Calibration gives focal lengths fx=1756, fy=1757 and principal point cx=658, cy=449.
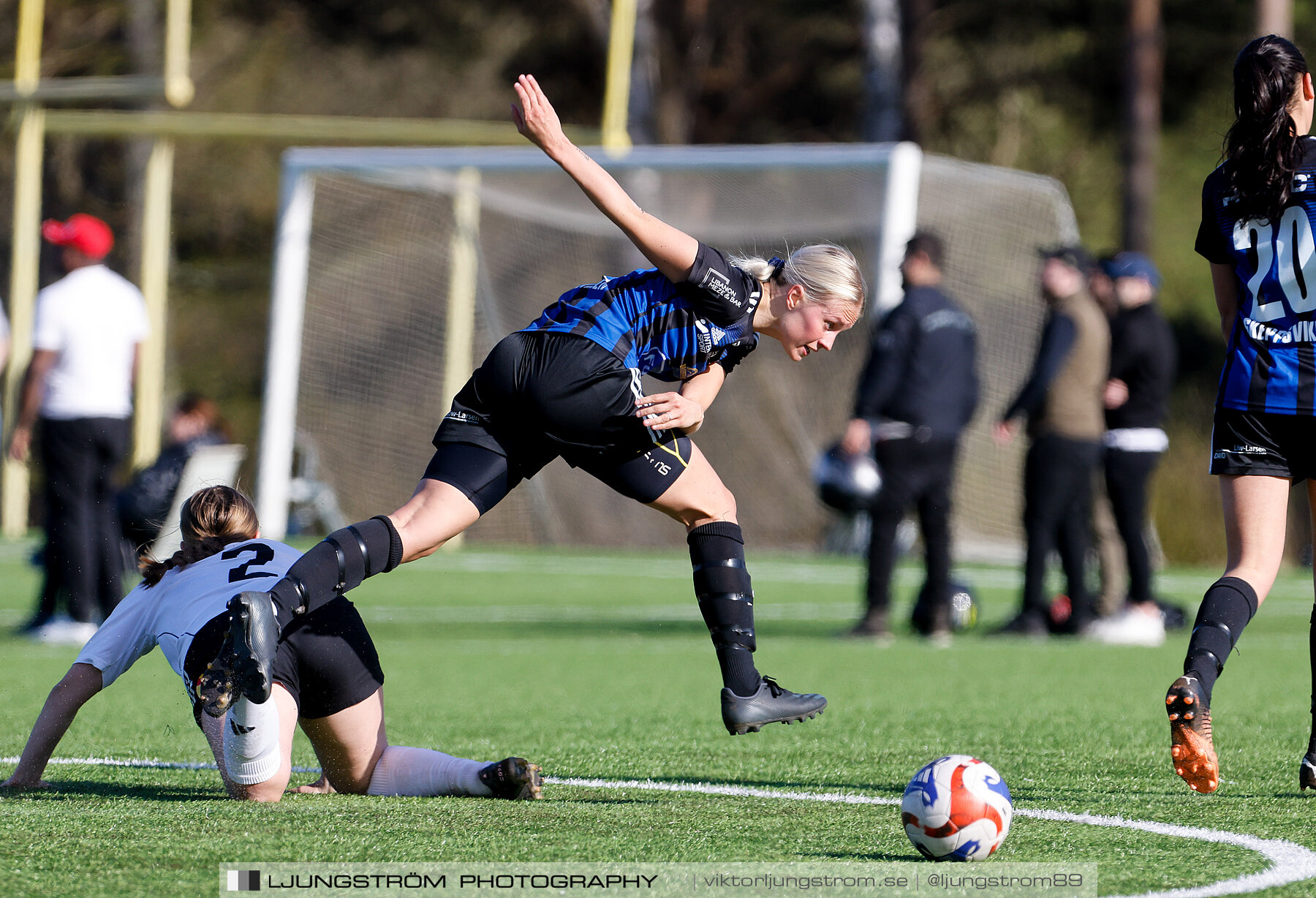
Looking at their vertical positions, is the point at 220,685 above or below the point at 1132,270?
below

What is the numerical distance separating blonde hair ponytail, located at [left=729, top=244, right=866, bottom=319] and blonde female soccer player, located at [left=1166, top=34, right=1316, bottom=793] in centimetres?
90

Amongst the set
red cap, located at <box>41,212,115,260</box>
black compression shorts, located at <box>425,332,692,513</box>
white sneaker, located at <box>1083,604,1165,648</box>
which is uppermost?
red cap, located at <box>41,212,115,260</box>

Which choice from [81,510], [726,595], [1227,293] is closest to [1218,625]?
[1227,293]

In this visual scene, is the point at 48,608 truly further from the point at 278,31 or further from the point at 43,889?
the point at 278,31

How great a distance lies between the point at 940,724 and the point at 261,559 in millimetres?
2806

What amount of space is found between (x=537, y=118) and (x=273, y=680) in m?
1.54

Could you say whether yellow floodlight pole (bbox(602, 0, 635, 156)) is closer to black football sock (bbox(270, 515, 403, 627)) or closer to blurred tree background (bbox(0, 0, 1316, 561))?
blurred tree background (bbox(0, 0, 1316, 561))

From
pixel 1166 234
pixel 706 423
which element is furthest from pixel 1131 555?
pixel 1166 234

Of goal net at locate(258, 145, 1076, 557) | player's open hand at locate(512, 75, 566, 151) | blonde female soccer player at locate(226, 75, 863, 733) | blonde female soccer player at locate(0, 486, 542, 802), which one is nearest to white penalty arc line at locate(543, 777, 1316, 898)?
blonde female soccer player at locate(226, 75, 863, 733)

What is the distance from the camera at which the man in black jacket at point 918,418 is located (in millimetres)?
9555

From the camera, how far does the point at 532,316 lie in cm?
1761

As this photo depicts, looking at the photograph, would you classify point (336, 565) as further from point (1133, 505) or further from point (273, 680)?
point (1133, 505)

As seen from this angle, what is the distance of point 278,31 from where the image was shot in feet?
85.7

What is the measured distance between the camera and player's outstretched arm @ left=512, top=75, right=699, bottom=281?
4320 mm
